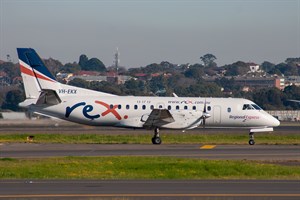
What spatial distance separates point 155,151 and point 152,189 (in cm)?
1808

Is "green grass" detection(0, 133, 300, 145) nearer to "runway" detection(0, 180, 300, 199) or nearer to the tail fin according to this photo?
the tail fin

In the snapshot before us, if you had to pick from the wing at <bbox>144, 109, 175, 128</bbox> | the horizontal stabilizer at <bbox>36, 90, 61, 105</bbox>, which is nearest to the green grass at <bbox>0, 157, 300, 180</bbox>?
the wing at <bbox>144, 109, 175, 128</bbox>

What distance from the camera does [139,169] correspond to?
32562mm

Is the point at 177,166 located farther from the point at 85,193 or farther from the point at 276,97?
the point at 276,97

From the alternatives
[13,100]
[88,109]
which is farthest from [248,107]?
[13,100]

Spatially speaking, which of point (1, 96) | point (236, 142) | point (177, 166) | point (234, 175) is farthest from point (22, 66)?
point (1, 96)

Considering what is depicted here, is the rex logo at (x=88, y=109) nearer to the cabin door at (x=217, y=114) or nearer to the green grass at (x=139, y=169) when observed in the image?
the cabin door at (x=217, y=114)

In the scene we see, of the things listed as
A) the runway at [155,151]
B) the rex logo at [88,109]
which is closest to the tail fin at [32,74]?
the rex logo at [88,109]

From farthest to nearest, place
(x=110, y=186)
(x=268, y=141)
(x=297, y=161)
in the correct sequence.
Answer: (x=268, y=141) → (x=297, y=161) → (x=110, y=186)

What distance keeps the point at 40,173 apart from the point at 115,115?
19543 mm

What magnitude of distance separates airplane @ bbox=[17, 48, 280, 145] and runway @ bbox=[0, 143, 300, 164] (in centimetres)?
268

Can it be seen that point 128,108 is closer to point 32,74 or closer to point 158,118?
point 158,118

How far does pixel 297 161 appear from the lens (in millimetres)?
36531

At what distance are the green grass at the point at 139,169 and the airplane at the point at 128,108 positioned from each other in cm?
1292
